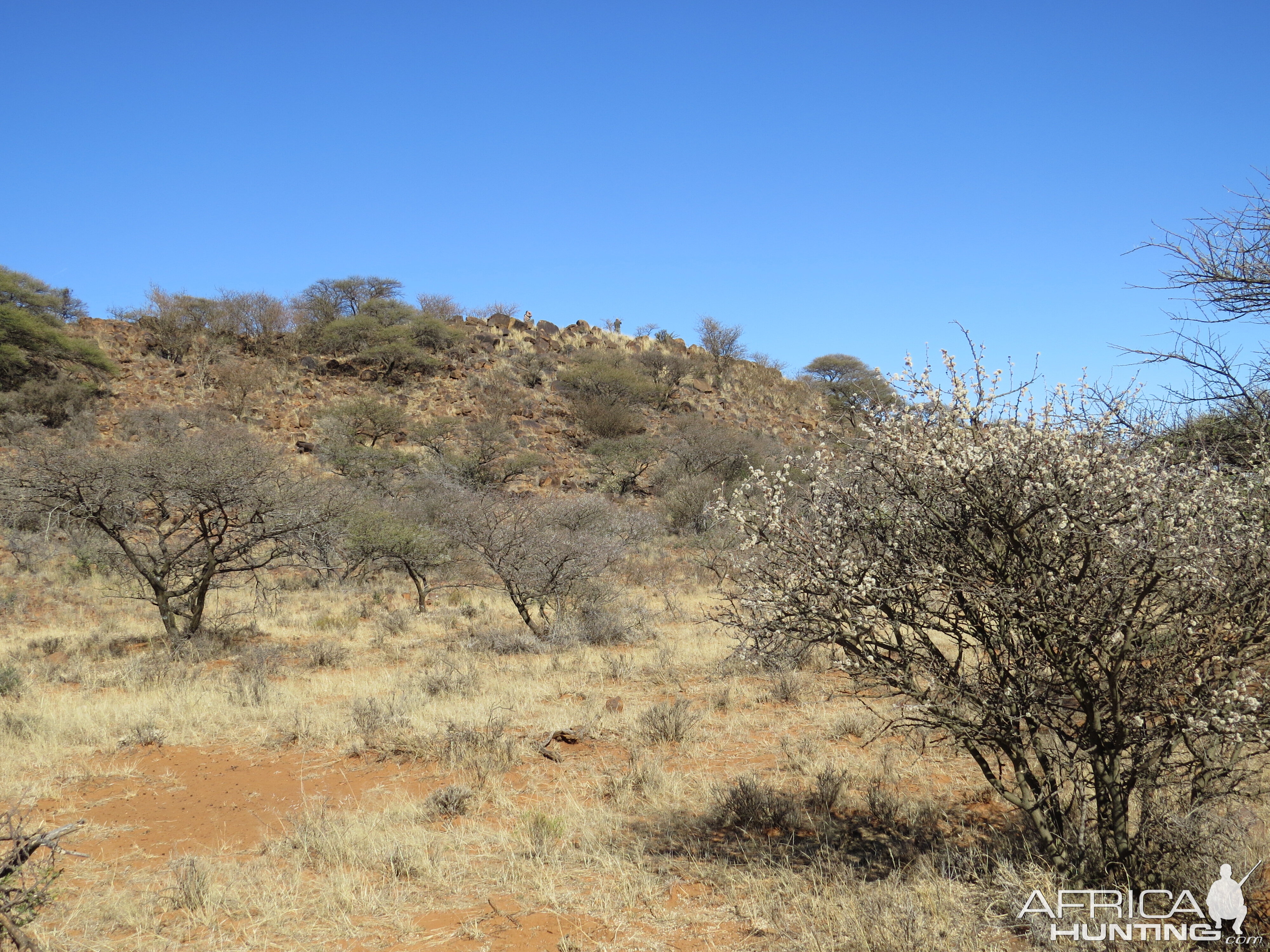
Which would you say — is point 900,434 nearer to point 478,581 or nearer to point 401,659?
point 401,659

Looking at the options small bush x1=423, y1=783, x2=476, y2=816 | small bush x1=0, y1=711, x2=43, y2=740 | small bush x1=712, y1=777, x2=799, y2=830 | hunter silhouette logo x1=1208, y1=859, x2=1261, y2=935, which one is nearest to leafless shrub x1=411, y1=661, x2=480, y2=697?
small bush x1=423, y1=783, x2=476, y2=816

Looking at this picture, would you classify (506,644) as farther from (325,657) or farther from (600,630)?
(325,657)

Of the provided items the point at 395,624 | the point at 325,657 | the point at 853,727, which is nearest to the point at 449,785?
the point at 853,727

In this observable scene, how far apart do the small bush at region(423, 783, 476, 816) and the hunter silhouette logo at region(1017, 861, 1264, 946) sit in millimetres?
4150

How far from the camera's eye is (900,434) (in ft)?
12.6

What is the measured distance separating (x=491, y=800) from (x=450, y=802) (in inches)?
15.5

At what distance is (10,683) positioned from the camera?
32.3ft

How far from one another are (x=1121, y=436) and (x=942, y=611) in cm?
118

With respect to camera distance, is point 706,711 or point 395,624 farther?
point 395,624

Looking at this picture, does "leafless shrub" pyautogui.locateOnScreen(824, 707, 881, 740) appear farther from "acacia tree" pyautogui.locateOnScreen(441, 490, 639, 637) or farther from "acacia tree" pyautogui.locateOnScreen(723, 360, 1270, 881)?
"acacia tree" pyautogui.locateOnScreen(441, 490, 639, 637)

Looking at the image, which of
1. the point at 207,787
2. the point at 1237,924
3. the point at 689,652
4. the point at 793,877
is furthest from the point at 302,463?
the point at 1237,924

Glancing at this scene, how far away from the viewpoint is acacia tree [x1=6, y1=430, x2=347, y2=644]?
39.1 feet

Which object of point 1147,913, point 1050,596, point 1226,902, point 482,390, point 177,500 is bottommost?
point 1147,913

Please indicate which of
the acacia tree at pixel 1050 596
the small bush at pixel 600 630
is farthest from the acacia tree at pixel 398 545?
the acacia tree at pixel 1050 596
